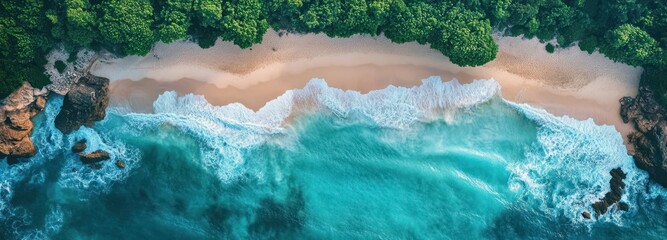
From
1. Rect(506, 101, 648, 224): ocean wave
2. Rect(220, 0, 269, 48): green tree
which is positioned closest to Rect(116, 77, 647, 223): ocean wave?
Rect(506, 101, 648, 224): ocean wave

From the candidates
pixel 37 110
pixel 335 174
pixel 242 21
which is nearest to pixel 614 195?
pixel 335 174

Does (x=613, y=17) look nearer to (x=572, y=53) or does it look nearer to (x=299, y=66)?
(x=572, y=53)

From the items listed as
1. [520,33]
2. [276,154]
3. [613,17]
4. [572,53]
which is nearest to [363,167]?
[276,154]

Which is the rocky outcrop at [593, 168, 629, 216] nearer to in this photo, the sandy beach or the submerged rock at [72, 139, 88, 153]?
the sandy beach

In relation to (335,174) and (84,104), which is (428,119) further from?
(84,104)

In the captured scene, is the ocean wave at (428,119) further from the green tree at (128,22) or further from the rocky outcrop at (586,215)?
the green tree at (128,22)

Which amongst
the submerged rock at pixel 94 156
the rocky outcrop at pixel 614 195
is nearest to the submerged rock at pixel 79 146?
the submerged rock at pixel 94 156
